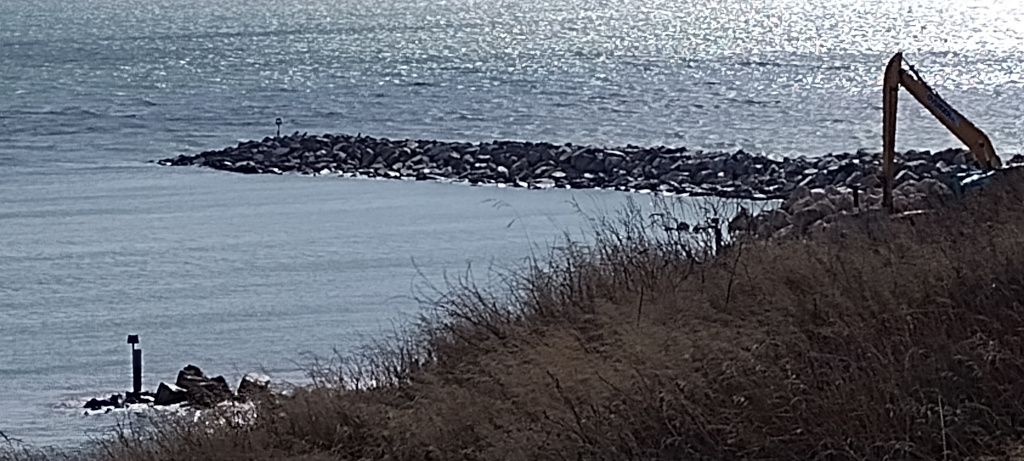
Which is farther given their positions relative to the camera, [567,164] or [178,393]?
[567,164]

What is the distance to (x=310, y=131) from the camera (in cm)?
4569

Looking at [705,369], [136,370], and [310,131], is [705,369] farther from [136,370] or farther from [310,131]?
[310,131]

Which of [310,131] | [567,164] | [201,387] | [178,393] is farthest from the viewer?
[310,131]

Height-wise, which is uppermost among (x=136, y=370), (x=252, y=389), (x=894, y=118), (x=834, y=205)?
(x=894, y=118)

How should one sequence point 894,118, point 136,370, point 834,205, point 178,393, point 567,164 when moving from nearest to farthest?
1. point 178,393
2. point 136,370
3. point 894,118
4. point 834,205
5. point 567,164

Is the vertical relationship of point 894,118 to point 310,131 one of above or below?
above

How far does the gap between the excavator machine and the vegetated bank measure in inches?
218

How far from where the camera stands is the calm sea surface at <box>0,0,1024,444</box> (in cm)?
1633

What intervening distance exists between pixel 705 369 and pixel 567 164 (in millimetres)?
25346

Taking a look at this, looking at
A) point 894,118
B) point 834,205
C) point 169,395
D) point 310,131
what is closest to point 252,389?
point 169,395

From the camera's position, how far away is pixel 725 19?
147250 millimetres

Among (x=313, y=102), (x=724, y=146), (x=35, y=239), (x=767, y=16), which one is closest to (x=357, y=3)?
(x=767, y=16)

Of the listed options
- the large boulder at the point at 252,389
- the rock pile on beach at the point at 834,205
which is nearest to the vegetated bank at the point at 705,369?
the large boulder at the point at 252,389

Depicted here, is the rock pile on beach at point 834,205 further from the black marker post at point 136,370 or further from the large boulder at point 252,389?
the black marker post at point 136,370
